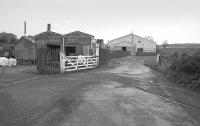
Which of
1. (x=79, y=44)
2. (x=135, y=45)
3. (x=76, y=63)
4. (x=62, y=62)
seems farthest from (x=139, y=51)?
(x=62, y=62)

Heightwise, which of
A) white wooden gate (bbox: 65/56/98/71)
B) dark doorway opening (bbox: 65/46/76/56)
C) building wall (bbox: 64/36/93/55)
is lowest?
white wooden gate (bbox: 65/56/98/71)

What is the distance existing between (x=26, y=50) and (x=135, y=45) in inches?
1135

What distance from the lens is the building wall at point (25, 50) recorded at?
99.9 feet

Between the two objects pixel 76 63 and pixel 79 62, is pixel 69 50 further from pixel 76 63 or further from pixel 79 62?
pixel 76 63

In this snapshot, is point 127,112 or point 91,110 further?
point 91,110

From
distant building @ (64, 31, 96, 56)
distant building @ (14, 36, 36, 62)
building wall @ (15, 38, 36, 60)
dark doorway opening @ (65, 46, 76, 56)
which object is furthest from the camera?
building wall @ (15, 38, 36, 60)

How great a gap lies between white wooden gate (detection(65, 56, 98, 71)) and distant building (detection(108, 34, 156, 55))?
30.5 meters

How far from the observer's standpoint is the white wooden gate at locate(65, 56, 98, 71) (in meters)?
15.2

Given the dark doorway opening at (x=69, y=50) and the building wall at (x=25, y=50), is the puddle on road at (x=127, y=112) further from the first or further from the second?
the building wall at (x=25, y=50)

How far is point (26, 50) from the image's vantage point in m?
31.7

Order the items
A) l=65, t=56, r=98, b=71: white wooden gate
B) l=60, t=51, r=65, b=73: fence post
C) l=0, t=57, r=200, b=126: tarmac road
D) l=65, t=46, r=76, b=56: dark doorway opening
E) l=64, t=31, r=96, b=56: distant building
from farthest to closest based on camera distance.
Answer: l=65, t=46, r=76, b=56: dark doorway opening
l=64, t=31, r=96, b=56: distant building
l=65, t=56, r=98, b=71: white wooden gate
l=60, t=51, r=65, b=73: fence post
l=0, t=57, r=200, b=126: tarmac road

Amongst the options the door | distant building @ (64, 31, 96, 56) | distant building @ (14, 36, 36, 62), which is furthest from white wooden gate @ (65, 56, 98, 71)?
the door

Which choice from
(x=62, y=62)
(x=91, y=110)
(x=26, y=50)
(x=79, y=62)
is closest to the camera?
(x=91, y=110)

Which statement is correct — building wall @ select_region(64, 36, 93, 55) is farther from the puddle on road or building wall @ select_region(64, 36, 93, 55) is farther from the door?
the door
